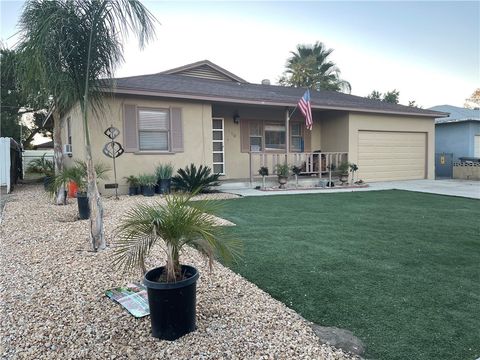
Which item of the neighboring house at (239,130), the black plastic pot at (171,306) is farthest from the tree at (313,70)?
the black plastic pot at (171,306)

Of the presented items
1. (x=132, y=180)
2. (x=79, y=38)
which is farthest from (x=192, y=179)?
(x=79, y=38)

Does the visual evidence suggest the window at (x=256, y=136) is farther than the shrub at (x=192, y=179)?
Yes

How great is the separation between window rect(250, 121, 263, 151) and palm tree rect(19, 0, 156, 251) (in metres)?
8.89

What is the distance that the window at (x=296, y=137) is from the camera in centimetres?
1407

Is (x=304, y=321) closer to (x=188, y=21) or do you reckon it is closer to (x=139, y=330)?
(x=139, y=330)

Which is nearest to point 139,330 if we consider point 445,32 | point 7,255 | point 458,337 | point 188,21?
point 458,337

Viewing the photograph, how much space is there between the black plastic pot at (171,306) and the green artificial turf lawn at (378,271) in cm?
101

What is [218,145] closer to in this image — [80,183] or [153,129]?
[153,129]

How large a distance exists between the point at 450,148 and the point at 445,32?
7.13m

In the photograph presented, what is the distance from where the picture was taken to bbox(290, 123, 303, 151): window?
1407 centimetres

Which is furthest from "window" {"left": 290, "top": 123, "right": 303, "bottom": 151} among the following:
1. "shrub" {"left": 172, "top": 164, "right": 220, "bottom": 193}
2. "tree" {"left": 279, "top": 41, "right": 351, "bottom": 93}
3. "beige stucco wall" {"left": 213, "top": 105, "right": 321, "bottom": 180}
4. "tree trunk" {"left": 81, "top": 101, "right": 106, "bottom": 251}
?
"tree" {"left": 279, "top": 41, "right": 351, "bottom": 93}

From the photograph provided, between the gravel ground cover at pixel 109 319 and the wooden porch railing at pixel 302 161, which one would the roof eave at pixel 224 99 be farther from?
the gravel ground cover at pixel 109 319

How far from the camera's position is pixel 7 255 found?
4.21 m

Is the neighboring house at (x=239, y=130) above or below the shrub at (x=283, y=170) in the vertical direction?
above
